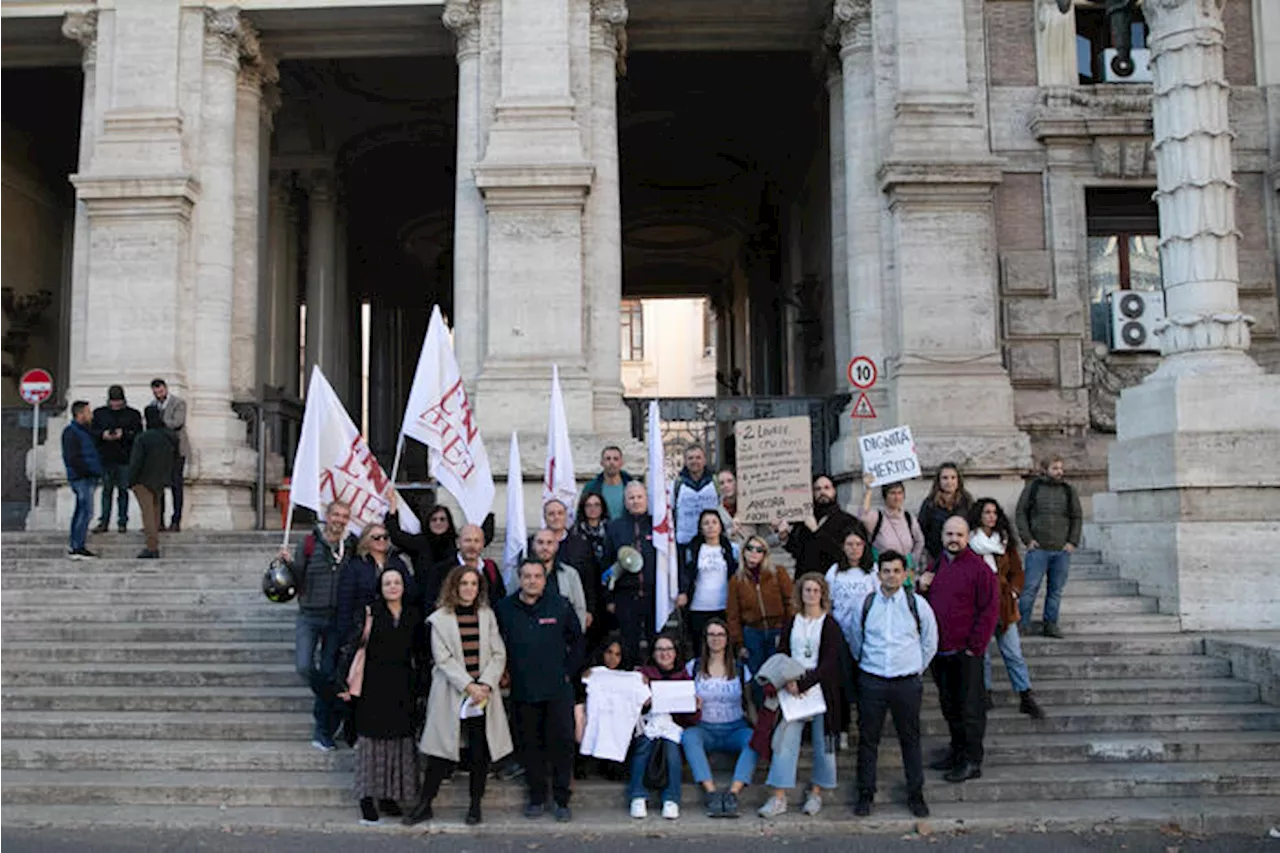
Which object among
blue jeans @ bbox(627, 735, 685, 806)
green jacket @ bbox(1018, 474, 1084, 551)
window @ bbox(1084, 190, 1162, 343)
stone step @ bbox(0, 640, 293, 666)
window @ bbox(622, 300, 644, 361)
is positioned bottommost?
blue jeans @ bbox(627, 735, 685, 806)

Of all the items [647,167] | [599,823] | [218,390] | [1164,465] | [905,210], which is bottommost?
[599,823]

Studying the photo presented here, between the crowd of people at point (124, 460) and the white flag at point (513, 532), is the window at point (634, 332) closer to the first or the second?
the crowd of people at point (124, 460)

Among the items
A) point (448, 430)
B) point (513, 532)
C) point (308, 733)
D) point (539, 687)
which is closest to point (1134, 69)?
point (448, 430)

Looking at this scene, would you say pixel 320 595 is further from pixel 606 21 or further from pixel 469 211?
pixel 606 21

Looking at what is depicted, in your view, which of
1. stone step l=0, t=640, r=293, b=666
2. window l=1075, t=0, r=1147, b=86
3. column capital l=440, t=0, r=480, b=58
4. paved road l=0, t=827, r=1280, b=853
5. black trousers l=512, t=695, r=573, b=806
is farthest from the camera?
window l=1075, t=0, r=1147, b=86

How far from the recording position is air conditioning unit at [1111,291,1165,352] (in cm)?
1569

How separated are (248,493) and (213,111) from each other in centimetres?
561

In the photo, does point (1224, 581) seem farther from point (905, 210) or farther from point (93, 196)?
point (93, 196)

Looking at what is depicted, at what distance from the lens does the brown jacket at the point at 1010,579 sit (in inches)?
328

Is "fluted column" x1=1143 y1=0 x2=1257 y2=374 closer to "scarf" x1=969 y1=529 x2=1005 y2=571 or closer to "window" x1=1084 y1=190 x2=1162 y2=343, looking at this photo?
"scarf" x1=969 y1=529 x2=1005 y2=571

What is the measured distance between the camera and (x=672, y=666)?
7.59 m

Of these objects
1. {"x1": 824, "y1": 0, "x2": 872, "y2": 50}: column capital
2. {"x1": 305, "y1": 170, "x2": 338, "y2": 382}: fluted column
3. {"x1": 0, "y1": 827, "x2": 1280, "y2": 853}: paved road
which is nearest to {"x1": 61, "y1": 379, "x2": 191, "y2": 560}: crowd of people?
{"x1": 0, "y1": 827, "x2": 1280, "y2": 853}: paved road

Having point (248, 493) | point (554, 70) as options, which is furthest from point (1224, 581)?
point (248, 493)

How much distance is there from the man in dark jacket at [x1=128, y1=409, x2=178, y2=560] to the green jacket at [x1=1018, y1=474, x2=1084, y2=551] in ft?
29.6
